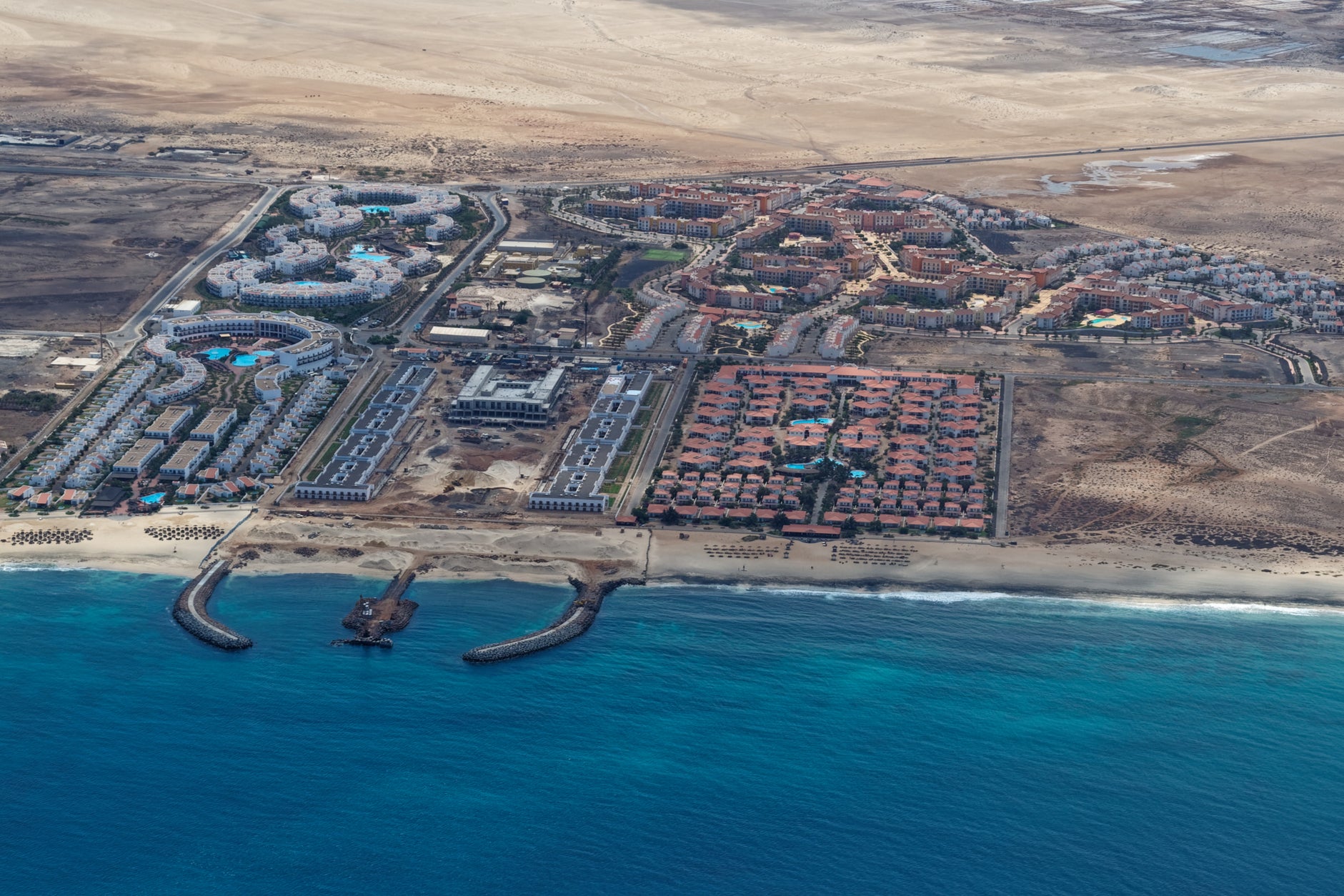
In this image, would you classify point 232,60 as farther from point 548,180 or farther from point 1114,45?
point 1114,45

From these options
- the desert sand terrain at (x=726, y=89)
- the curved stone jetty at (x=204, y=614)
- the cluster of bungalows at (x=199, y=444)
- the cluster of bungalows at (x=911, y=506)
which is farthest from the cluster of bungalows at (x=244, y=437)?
the desert sand terrain at (x=726, y=89)

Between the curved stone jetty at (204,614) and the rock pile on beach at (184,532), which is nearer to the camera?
the curved stone jetty at (204,614)

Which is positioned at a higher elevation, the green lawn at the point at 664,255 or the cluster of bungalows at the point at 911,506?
the green lawn at the point at 664,255

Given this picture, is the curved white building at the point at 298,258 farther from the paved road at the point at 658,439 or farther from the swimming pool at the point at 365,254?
the paved road at the point at 658,439

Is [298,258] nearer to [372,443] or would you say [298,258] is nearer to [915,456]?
[372,443]

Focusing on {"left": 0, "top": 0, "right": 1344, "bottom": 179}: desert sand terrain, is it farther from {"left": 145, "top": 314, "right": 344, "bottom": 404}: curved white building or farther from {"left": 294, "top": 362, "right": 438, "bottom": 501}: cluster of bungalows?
{"left": 294, "top": 362, "right": 438, "bottom": 501}: cluster of bungalows


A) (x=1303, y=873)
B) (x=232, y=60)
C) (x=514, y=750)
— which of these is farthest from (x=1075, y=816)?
(x=232, y=60)
